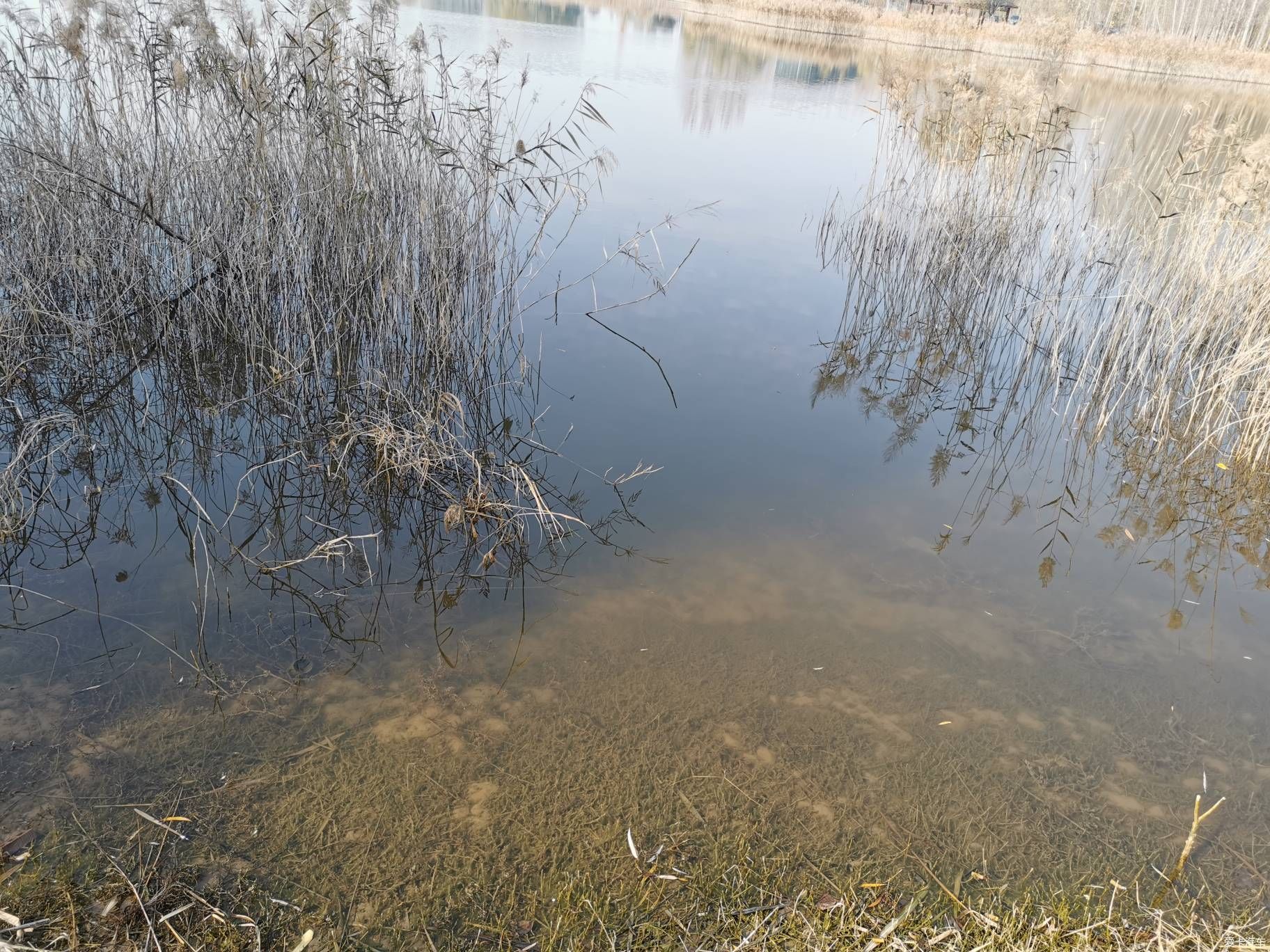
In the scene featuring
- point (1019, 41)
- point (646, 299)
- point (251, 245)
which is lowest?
point (646, 299)

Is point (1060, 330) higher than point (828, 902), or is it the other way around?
point (1060, 330)

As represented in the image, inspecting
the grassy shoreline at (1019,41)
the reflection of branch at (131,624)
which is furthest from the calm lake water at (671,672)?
the grassy shoreline at (1019,41)

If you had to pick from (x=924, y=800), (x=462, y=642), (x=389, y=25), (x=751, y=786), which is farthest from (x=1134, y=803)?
(x=389, y=25)

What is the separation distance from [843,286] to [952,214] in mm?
708

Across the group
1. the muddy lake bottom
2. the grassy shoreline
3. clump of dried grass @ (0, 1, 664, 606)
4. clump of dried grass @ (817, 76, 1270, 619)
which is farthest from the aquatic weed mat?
the grassy shoreline

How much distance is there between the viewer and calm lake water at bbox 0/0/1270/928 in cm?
166

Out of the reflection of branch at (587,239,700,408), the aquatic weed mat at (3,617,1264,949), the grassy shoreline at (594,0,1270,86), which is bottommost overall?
→ the aquatic weed mat at (3,617,1264,949)

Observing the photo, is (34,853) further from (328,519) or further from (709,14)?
(709,14)

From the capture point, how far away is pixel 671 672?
2064 mm

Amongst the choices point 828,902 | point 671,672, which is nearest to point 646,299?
point 671,672

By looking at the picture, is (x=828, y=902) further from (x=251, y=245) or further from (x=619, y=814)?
(x=251, y=245)

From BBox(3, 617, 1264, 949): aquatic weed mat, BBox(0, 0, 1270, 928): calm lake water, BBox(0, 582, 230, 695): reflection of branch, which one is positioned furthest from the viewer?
BBox(0, 582, 230, 695): reflection of branch

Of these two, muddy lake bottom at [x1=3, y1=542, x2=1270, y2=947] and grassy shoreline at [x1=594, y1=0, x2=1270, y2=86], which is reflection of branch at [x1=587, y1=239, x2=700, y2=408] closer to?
muddy lake bottom at [x1=3, y1=542, x2=1270, y2=947]

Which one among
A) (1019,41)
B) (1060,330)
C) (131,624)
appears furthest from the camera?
(1019,41)
